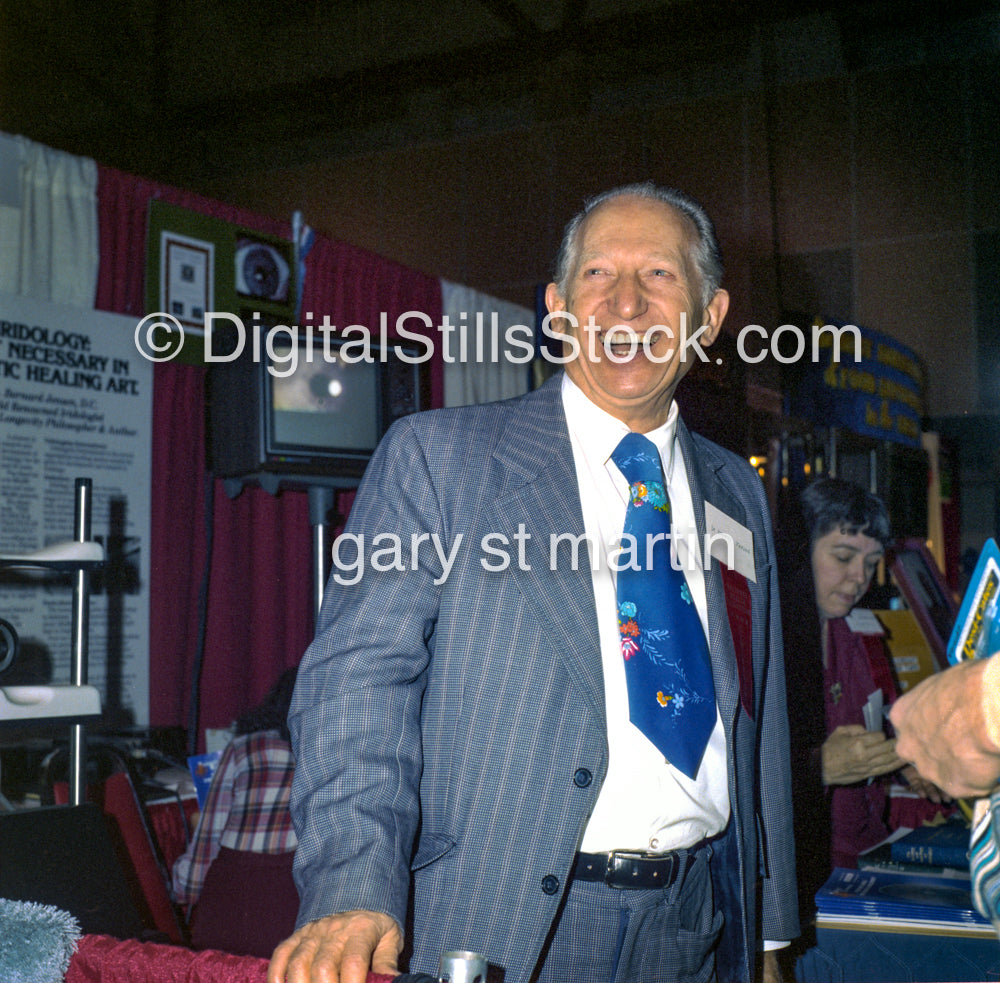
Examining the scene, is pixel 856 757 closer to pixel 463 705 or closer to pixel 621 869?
pixel 621 869

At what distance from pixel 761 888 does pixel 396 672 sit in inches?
27.1

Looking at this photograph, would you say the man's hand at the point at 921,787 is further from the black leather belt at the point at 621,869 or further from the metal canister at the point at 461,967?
the metal canister at the point at 461,967

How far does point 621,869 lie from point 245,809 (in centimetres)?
126

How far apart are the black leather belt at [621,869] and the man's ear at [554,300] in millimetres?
752

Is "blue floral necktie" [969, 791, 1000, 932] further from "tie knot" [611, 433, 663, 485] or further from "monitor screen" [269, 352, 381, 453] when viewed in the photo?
"monitor screen" [269, 352, 381, 453]

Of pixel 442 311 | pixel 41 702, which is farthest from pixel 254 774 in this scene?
pixel 442 311

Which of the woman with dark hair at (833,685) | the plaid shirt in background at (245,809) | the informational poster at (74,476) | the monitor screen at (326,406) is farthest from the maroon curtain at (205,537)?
the woman with dark hair at (833,685)

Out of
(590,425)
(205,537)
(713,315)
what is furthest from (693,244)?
(205,537)

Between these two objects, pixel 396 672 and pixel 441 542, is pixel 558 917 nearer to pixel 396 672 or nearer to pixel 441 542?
pixel 396 672

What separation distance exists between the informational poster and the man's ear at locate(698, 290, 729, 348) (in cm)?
202

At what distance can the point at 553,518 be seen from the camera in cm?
119

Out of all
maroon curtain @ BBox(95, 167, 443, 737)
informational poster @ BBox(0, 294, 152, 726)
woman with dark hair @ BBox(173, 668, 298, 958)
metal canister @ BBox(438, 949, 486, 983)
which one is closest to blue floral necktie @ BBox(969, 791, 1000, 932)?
metal canister @ BBox(438, 949, 486, 983)

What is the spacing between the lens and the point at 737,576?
137 centimetres

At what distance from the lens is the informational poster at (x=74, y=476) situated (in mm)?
2963
